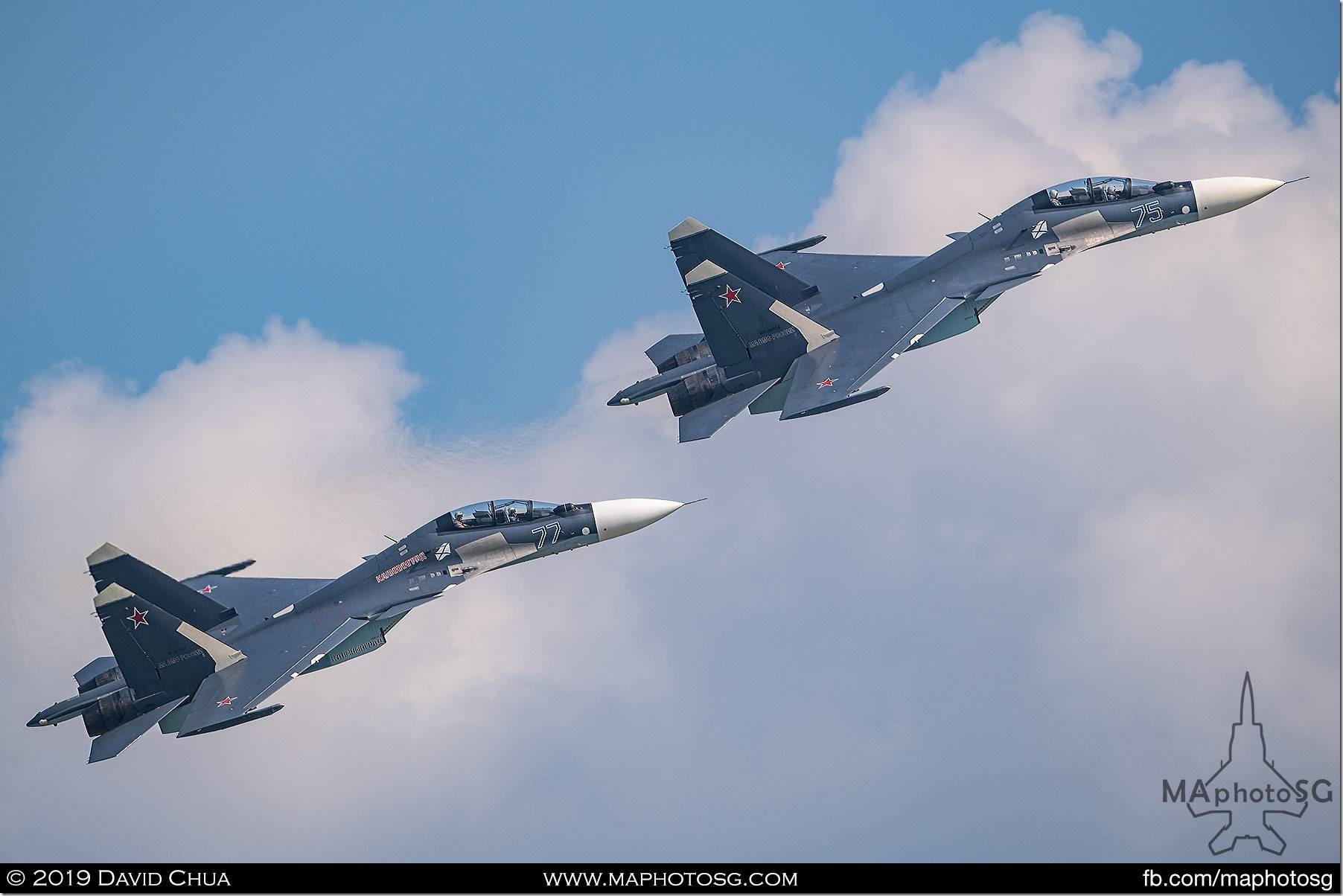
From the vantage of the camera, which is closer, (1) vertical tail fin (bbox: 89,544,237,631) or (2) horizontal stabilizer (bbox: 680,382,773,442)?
(1) vertical tail fin (bbox: 89,544,237,631)

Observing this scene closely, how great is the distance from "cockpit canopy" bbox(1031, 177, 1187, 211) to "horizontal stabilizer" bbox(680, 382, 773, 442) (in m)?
9.14

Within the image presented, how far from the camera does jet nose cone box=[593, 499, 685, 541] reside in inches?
2478

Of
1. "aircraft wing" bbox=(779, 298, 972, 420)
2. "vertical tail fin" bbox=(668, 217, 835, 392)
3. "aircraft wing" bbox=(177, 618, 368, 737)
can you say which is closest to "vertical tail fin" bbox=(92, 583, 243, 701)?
"aircraft wing" bbox=(177, 618, 368, 737)

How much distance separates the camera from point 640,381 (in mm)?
66438

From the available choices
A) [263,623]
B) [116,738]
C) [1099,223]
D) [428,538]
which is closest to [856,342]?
[1099,223]

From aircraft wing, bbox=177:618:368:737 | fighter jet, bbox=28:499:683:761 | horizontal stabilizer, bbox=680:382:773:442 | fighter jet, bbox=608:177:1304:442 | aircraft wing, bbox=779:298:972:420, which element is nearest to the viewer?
aircraft wing, bbox=177:618:368:737

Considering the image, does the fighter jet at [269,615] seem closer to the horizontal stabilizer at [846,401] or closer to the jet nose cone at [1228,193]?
the horizontal stabilizer at [846,401]

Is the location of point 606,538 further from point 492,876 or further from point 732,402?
point 492,876

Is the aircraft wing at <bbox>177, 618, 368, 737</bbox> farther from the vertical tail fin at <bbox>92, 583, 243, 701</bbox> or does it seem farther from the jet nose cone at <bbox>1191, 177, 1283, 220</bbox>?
the jet nose cone at <bbox>1191, 177, 1283, 220</bbox>

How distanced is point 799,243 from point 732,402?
23.3 ft

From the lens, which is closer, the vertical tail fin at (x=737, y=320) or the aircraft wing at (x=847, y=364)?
the aircraft wing at (x=847, y=364)

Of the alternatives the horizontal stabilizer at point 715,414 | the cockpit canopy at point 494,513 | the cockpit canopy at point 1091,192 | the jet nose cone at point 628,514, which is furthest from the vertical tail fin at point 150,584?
the cockpit canopy at point 1091,192

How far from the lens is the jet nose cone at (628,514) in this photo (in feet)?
206

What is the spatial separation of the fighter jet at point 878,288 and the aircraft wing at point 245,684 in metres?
11.1
